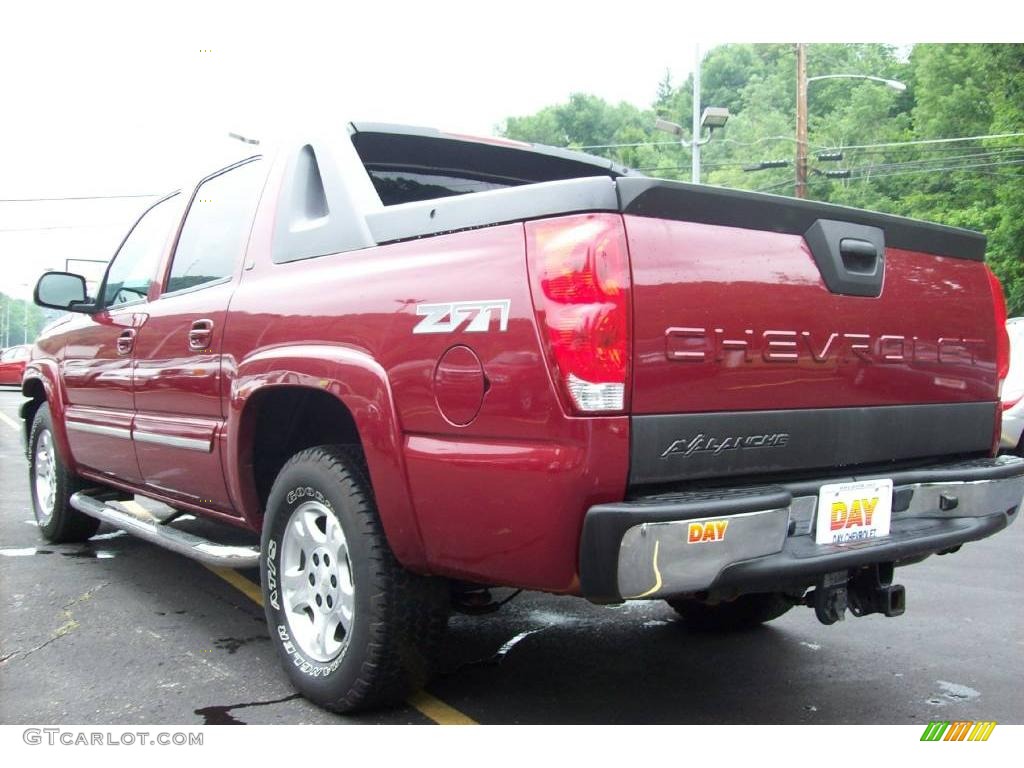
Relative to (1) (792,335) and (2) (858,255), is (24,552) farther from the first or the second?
(2) (858,255)

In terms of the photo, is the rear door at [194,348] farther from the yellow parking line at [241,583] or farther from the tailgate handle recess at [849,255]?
the tailgate handle recess at [849,255]

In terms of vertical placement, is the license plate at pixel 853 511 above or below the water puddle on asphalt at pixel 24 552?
above

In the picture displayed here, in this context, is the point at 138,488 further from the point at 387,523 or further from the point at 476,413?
the point at 476,413

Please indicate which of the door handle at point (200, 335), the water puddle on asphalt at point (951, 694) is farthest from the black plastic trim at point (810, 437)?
the door handle at point (200, 335)

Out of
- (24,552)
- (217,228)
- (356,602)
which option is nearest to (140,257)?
(217,228)

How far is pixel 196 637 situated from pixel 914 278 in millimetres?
2964

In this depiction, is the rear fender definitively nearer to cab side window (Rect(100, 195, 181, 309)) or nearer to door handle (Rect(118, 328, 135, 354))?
door handle (Rect(118, 328, 135, 354))

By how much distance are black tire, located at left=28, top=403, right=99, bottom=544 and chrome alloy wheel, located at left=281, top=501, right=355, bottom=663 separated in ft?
8.62

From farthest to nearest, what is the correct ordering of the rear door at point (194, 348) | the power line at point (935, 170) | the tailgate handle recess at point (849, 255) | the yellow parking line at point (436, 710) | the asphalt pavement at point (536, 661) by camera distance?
the power line at point (935, 170) < the rear door at point (194, 348) < the asphalt pavement at point (536, 661) < the yellow parking line at point (436, 710) < the tailgate handle recess at point (849, 255)

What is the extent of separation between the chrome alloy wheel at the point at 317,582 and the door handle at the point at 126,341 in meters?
1.62

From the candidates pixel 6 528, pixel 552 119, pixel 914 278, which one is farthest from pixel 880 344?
pixel 552 119

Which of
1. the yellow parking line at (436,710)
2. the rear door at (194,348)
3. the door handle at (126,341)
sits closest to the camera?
the yellow parking line at (436,710)

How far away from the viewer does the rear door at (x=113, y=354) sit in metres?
4.27

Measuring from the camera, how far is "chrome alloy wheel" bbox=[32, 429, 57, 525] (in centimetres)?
535
